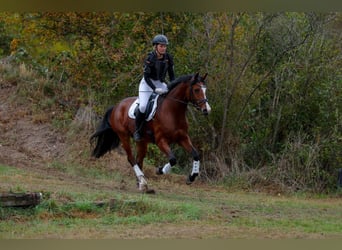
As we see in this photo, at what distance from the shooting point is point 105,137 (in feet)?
45.0

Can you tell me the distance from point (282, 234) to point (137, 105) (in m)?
5.57

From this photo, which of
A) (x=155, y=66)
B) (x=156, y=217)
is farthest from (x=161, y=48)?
(x=156, y=217)

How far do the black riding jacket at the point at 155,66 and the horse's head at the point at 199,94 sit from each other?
55cm

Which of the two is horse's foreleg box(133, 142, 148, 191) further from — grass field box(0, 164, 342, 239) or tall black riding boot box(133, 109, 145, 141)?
tall black riding boot box(133, 109, 145, 141)

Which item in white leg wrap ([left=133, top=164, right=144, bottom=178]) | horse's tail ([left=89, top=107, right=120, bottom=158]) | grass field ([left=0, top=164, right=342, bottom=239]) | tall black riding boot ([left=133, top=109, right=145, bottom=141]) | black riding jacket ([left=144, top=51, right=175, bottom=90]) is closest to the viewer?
grass field ([left=0, top=164, right=342, bottom=239])

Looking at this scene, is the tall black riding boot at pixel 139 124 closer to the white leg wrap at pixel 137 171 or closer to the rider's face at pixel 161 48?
the white leg wrap at pixel 137 171

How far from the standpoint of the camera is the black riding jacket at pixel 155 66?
11609 mm

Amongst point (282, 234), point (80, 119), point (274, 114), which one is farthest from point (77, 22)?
point (282, 234)

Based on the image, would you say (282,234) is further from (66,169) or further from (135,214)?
(66,169)

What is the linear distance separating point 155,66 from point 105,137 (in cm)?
271

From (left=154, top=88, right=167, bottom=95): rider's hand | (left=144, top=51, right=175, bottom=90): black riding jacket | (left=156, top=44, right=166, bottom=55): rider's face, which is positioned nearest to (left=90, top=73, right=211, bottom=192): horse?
(left=154, top=88, right=167, bottom=95): rider's hand

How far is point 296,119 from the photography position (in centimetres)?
1661

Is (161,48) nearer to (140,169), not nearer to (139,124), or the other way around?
(139,124)

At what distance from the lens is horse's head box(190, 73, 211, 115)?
36.7 feet
